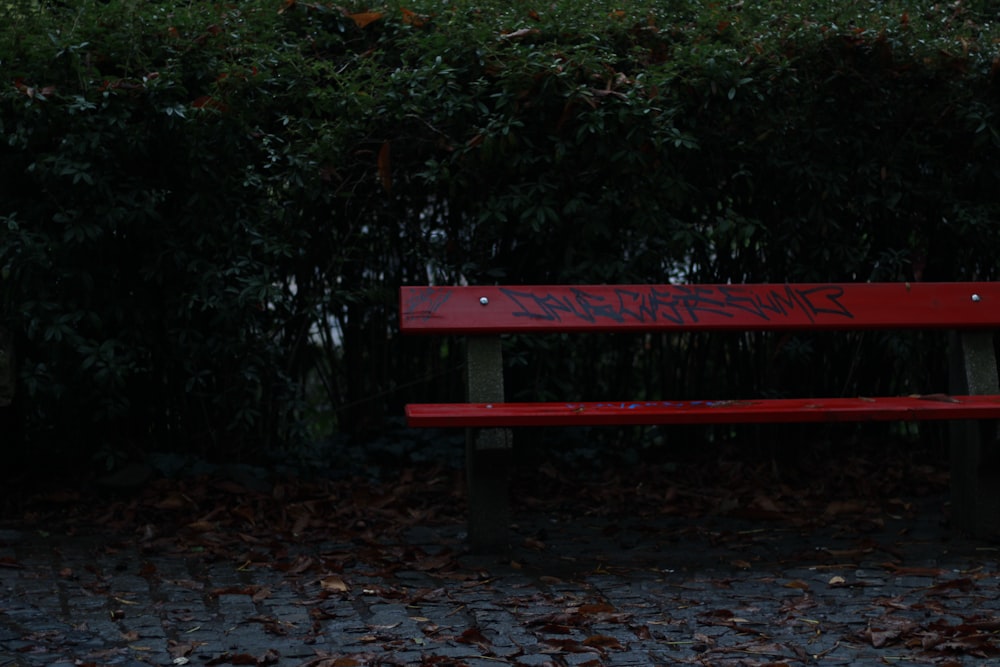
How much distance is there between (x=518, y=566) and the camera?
14.1 ft

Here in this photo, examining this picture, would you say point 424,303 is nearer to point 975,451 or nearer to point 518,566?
point 518,566

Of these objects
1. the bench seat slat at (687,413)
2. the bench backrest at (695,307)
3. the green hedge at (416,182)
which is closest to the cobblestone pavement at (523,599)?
the bench seat slat at (687,413)

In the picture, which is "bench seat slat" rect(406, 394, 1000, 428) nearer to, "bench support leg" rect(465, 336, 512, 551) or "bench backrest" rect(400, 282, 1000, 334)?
"bench support leg" rect(465, 336, 512, 551)

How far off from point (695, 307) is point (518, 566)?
4.24 ft

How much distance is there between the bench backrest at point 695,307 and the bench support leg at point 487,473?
6.9 inches

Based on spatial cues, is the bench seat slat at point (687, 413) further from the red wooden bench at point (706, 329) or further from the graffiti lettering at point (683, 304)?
the graffiti lettering at point (683, 304)

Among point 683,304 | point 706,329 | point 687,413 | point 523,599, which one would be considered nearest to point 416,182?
point 683,304

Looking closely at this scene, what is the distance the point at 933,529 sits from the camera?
4875 mm

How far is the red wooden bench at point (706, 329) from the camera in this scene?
13.9 ft

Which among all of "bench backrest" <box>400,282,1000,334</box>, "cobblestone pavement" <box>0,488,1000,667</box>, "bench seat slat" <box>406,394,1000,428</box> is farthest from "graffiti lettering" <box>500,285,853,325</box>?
"cobblestone pavement" <box>0,488,1000,667</box>

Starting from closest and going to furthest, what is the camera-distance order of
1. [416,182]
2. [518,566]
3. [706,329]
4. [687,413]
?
[687,413] < [518,566] < [706,329] < [416,182]

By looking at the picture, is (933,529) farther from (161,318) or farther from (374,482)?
(161,318)

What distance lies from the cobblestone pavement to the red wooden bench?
286mm

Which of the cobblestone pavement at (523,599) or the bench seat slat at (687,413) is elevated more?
the bench seat slat at (687,413)
